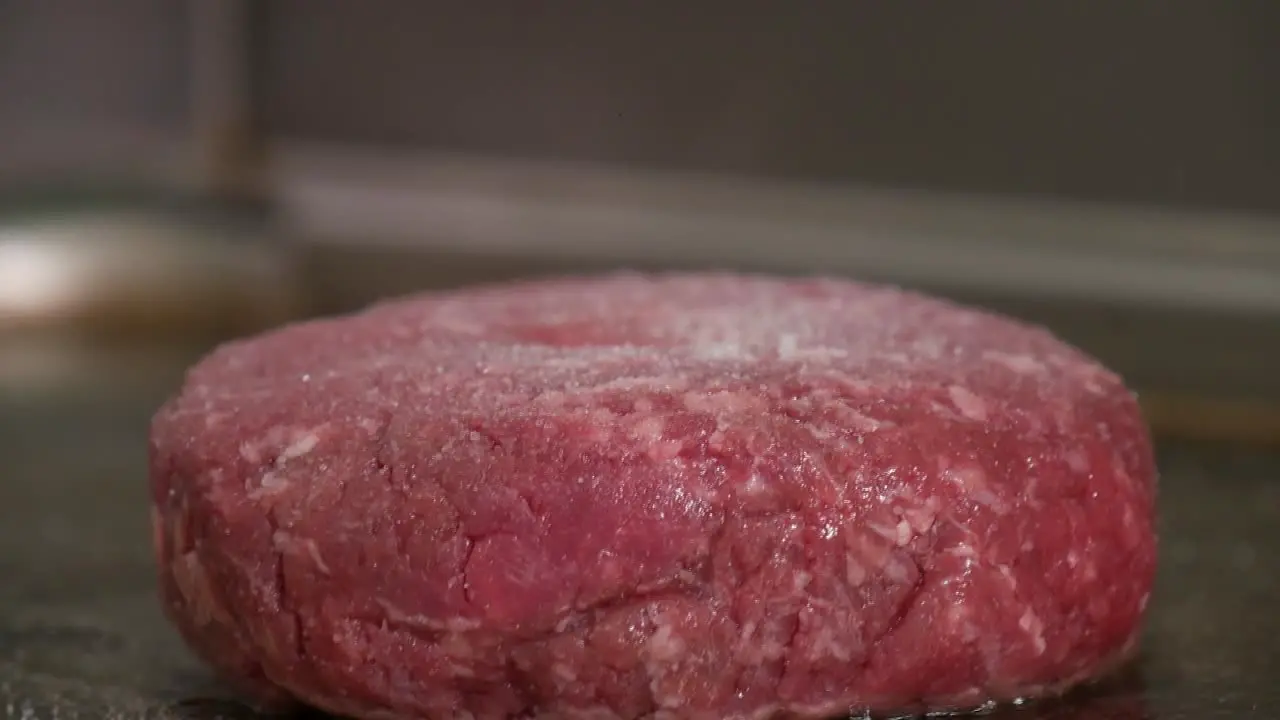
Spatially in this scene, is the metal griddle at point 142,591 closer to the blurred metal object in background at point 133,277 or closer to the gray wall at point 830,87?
the blurred metal object in background at point 133,277

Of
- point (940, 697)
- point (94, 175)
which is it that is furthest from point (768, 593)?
point (94, 175)

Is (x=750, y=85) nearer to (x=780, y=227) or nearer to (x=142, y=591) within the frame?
(x=780, y=227)

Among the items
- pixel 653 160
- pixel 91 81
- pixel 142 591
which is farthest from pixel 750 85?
pixel 142 591

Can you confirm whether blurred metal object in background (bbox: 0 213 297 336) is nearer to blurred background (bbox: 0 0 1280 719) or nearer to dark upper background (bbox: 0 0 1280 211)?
blurred background (bbox: 0 0 1280 719)

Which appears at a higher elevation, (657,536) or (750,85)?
(750,85)

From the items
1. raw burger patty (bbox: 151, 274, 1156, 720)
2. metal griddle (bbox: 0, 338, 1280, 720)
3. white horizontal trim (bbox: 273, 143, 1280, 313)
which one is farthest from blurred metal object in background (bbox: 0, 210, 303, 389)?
raw burger patty (bbox: 151, 274, 1156, 720)

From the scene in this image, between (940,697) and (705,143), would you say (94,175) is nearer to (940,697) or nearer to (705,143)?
(705,143)

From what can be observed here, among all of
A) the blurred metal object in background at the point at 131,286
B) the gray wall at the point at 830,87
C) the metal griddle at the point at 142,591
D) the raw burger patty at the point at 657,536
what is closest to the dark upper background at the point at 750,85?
the gray wall at the point at 830,87
